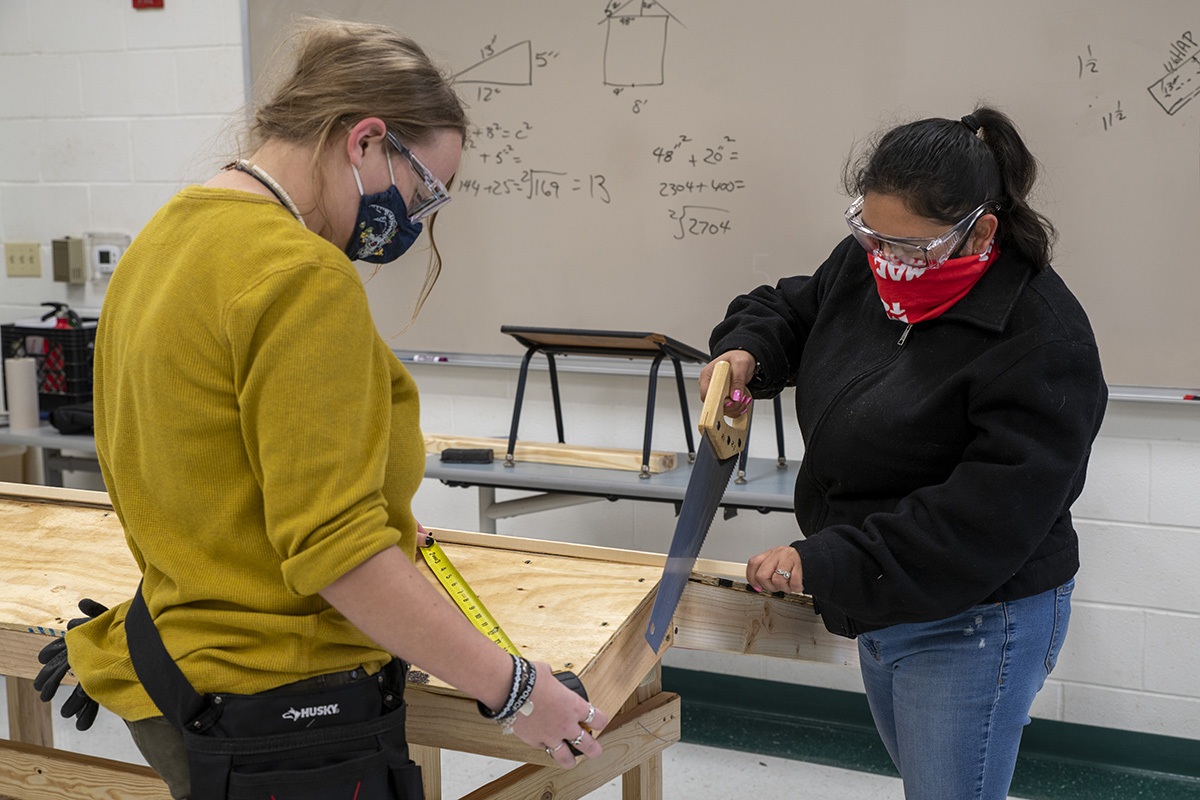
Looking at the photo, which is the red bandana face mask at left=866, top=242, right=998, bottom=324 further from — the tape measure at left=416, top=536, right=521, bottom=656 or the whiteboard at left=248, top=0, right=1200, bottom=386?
the whiteboard at left=248, top=0, right=1200, bottom=386

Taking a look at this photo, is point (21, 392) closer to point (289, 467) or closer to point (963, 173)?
point (289, 467)

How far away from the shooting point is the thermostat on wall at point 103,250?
3.51m

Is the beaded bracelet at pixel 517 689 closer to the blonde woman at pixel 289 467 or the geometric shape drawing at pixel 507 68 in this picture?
the blonde woman at pixel 289 467

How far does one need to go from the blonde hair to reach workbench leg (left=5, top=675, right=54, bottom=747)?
1.75 m

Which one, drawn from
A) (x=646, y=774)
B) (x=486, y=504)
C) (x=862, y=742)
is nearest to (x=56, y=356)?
(x=486, y=504)

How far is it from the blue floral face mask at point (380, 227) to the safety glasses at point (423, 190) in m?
0.01

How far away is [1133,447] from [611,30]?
1.79 metres

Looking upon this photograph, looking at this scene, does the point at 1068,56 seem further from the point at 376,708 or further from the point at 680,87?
the point at 376,708

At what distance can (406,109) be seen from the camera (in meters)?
0.91

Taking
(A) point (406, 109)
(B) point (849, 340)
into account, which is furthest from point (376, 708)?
(B) point (849, 340)

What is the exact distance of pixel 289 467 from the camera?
0.78m

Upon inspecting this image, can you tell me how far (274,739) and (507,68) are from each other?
2.52m

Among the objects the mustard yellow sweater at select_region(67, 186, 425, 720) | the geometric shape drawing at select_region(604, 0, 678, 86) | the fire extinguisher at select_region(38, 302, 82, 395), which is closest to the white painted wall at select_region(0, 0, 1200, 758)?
the fire extinguisher at select_region(38, 302, 82, 395)

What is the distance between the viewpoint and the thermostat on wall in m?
3.51
